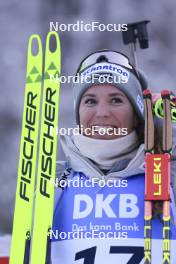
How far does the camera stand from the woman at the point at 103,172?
2395mm

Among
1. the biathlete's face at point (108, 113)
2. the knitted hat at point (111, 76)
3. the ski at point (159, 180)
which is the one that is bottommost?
the ski at point (159, 180)

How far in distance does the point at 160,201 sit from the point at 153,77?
53cm

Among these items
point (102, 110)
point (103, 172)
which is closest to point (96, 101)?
point (102, 110)

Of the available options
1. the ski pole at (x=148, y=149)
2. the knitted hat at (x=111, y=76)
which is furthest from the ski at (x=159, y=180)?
the knitted hat at (x=111, y=76)

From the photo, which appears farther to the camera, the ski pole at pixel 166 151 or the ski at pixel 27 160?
the ski at pixel 27 160

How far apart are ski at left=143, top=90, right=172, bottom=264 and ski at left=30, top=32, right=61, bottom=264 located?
1.30ft

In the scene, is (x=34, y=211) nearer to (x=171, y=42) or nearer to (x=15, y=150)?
(x=15, y=150)

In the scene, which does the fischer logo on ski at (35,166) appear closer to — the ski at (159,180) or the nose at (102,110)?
the nose at (102,110)

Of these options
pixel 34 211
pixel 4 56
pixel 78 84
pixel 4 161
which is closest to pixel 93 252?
pixel 34 211

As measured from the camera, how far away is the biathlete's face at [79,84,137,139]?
8.14ft

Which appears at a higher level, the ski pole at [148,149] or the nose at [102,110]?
the nose at [102,110]

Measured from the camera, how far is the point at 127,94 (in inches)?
97.9

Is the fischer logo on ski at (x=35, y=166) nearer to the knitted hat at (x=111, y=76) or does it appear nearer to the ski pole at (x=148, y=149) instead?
the knitted hat at (x=111, y=76)

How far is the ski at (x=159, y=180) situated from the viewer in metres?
2.33
